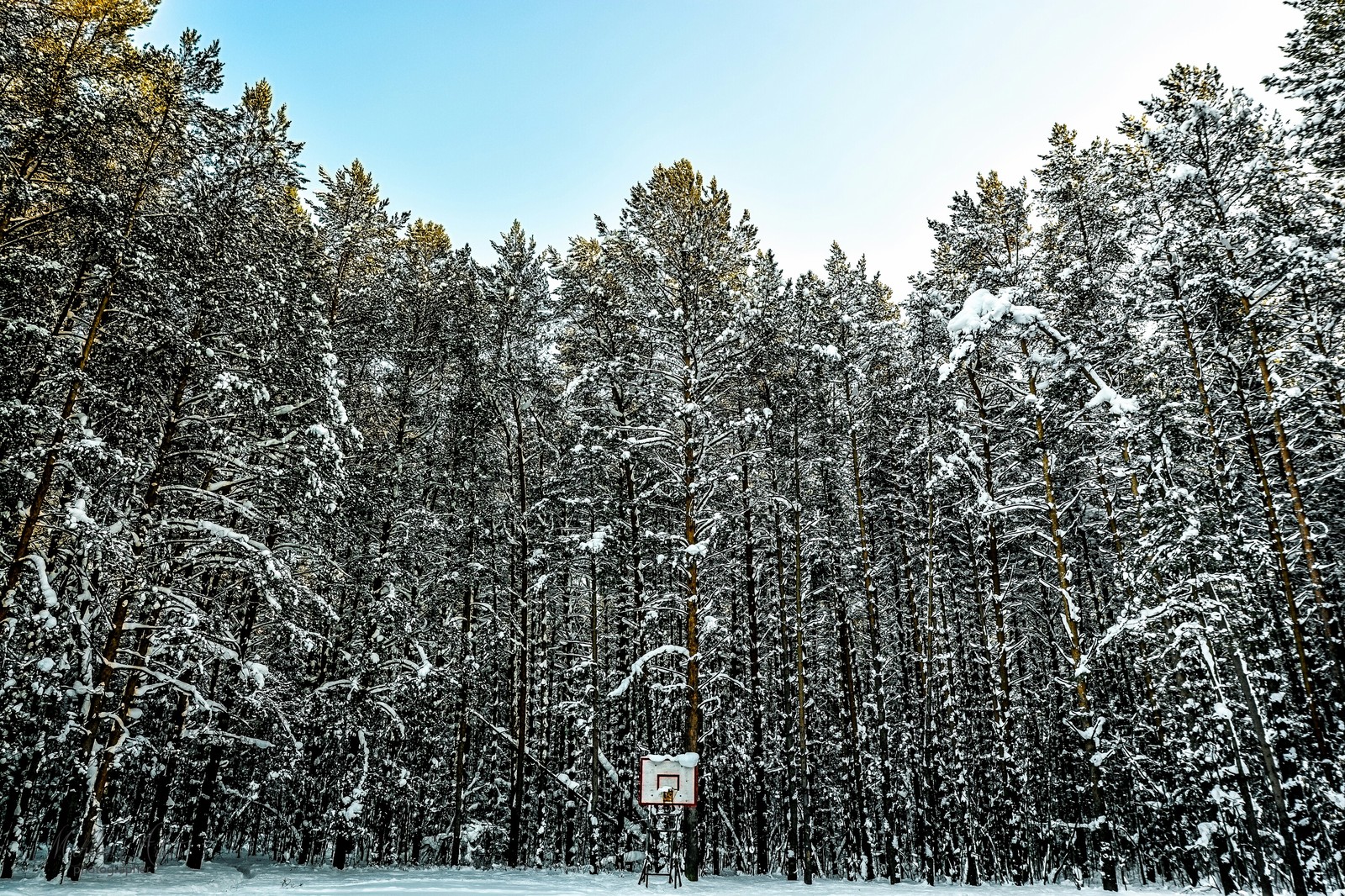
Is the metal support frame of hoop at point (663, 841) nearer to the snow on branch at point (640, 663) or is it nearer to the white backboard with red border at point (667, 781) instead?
the white backboard with red border at point (667, 781)

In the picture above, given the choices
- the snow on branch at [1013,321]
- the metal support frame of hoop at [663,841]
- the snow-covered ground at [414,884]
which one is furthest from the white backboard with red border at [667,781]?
the snow on branch at [1013,321]

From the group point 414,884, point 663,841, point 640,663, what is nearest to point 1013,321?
point 640,663

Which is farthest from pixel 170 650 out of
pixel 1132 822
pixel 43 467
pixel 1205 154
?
pixel 1205 154

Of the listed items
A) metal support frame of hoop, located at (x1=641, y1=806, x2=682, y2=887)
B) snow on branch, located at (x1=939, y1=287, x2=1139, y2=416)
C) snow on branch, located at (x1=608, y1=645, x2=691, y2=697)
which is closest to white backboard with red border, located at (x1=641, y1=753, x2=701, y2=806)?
metal support frame of hoop, located at (x1=641, y1=806, x2=682, y2=887)

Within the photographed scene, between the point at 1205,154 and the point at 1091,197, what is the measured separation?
2141 mm

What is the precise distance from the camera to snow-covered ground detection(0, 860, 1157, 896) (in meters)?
9.24

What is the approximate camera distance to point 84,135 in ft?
34.9

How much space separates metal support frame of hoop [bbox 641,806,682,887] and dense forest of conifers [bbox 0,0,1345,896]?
6.40 feet

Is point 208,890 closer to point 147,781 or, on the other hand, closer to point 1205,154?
point 147,781

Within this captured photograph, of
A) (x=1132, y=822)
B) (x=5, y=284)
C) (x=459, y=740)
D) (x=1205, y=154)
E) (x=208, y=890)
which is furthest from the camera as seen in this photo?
(x=459, y=740)

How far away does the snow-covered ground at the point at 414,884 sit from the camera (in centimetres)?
924

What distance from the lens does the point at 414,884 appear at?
10.5m

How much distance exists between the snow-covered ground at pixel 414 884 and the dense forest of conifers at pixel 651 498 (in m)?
0.74

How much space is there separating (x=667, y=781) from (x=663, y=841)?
212 centimetres
